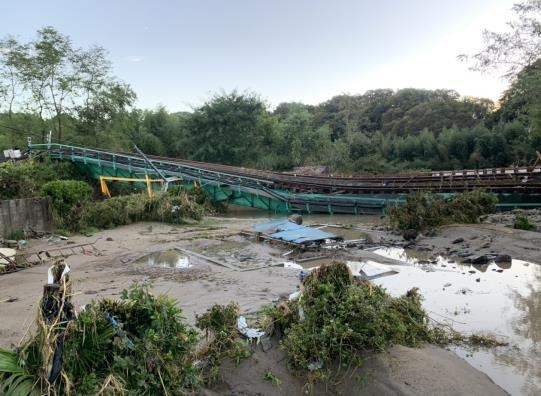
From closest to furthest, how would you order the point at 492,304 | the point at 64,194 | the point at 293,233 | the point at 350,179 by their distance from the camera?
the point at 492,304
the point at 293,233
the point at 64,194
the point at 350,179

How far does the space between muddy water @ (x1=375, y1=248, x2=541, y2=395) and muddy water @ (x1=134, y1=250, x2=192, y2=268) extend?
482 centimetres

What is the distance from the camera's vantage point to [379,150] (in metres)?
43.5

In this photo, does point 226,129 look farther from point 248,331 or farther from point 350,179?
point 248,331

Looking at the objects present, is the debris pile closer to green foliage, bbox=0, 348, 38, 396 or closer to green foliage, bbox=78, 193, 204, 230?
green foliage, bbox=0, 348, 38, 396

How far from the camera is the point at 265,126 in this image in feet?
151

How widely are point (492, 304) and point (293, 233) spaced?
659 centimetres

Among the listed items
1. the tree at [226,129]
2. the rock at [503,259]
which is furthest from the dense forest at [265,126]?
the rock at [503,259]

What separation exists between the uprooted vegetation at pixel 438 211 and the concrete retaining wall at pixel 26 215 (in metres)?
11.7

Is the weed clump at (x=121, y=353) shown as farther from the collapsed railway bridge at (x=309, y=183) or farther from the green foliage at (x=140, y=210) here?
the collapsed railway bridge at (x=309, y=183)

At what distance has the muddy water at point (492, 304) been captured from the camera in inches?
212

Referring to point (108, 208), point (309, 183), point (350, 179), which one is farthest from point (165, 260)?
point (350, 179)

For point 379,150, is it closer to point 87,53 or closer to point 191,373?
point 87,53

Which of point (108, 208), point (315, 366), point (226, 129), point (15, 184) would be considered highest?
point (226, 129)

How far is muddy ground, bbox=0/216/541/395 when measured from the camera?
15.5 ft
